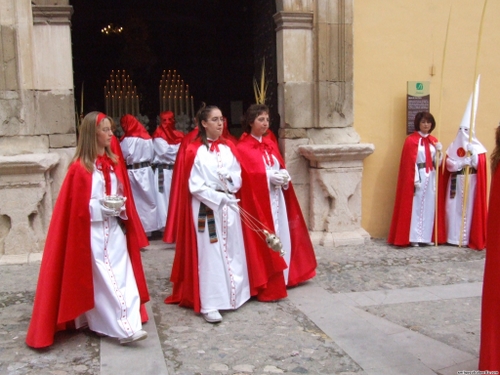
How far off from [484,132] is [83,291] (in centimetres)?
594

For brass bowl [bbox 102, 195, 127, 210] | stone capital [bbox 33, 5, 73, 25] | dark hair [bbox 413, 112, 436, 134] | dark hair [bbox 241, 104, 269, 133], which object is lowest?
brass bowl [bbox 102, 195, 127, 210]

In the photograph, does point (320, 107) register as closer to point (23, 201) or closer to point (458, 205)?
point (458, 205)

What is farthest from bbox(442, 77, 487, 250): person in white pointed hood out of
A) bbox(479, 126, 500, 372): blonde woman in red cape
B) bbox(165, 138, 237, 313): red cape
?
bbox(479, 126, 500, 372): blonde woman in red cape

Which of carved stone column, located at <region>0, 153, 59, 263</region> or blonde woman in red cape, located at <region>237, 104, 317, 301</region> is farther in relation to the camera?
carved stone column, located at <region>0, 153, 59, 263</region>

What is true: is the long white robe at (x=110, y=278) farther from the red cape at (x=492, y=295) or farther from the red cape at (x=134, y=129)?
the red cape at (x=134, y=129)

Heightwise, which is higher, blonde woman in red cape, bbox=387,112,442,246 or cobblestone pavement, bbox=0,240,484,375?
blonde woman in red cape, bbox=387,112,442,246

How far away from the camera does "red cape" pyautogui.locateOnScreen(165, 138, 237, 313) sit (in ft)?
15.1

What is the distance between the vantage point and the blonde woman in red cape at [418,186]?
7027 millimetres

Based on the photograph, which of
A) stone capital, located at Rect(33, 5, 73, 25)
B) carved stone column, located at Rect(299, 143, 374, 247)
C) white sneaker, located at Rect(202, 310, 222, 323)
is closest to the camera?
white sneaker, located at Rect(202, 310, 222, 323)

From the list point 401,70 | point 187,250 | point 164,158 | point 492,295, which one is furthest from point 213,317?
point 401,70

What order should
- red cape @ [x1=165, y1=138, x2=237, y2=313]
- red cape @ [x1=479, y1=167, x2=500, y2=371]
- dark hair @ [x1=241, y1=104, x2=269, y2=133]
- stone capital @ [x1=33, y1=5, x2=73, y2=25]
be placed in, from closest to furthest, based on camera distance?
red cape @ [x1=479, y1=167, x2=500, y2=371], red cape @ [x1=165, y1=138, x2=237, y2=313], dark hair @ [x1=241, y1=104, x2=269, y2=133], stone capital @ [x1=33, y1=5, x2=73, y2=25]

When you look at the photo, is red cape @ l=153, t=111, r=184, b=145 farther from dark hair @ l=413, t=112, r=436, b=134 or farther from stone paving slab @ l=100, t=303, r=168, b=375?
stone paving slab @ l=100, t=303, r=168, b=375

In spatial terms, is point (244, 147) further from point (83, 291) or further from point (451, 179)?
point (451, 179)

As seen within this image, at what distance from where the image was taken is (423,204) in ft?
23.3
